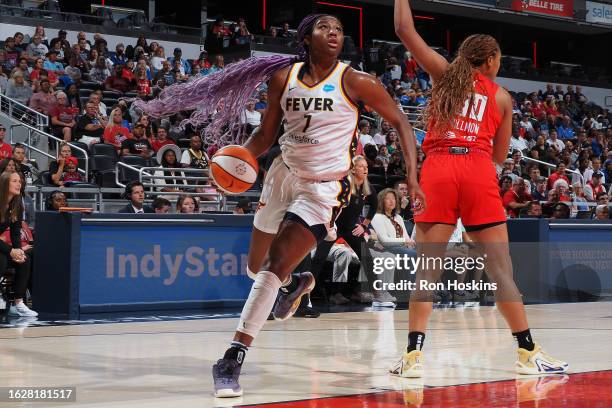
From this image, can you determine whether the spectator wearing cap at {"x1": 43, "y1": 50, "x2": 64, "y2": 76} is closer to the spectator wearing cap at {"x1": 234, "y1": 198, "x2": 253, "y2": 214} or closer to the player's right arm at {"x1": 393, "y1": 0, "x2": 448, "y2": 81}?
the spectator wearing cap at {"x1": 234, "y1": 198, "x2": 253, "y2": 214}

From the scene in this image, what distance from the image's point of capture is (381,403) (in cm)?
464

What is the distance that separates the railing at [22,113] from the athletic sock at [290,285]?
32.8ft

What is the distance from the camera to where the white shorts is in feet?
17.4

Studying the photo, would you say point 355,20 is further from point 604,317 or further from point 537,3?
point 604,317

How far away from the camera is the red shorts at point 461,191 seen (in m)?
5.59

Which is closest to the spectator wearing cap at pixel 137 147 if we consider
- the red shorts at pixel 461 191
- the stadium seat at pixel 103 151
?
the stadium seat at pixel 103 151

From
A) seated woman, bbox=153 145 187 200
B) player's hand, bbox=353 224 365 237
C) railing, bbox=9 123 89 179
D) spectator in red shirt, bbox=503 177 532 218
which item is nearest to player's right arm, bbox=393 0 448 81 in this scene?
player's hand, bbox=353 224 365 237

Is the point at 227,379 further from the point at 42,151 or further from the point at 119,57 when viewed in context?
the point at 119,57

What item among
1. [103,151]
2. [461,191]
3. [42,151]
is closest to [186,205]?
[103,151]

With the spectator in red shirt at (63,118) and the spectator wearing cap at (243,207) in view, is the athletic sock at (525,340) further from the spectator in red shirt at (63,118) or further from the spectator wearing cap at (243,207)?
the spectator in red shirt at (63,118)

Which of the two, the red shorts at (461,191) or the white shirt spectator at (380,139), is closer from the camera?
the red shorts at (461,191)

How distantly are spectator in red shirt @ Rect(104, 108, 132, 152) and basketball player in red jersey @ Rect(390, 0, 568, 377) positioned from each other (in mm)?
9866

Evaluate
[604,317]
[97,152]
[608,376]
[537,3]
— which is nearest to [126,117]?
[97,152]

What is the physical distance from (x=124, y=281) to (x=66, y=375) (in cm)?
436
